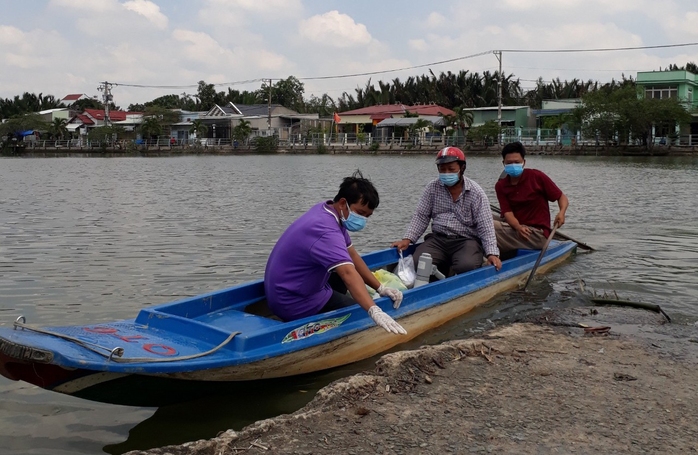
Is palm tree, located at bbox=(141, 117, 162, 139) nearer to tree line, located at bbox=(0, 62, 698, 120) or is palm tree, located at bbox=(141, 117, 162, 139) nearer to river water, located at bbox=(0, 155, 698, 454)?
tree line, located at bbox=(0, 62, 698, 120)

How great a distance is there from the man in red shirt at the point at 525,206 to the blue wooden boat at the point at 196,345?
2512 mm

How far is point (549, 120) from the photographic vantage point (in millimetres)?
56469

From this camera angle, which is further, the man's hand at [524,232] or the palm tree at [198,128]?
the palm tree at [198,128]

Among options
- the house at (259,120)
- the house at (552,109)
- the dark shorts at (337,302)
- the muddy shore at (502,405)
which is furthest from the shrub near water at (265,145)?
the muddy shore at (502,405)

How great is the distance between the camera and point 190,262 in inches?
431

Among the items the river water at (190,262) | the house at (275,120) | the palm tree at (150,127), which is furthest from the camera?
the house at (275,120)

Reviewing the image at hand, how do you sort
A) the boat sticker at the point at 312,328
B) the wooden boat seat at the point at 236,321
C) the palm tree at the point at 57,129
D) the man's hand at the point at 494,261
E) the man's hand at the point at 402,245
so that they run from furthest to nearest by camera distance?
1. the palm tree at the point at 57,129
2. the man's hand at the point at 402,245
3. the man's hand at the point at 494,261
4. the wooden boat seat at the point at 236,321
5. the boat sticker at the point at 312,328

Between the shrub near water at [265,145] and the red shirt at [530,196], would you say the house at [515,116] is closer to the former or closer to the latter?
the shrub near water at [265,145]

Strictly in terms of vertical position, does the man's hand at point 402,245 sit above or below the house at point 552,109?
below

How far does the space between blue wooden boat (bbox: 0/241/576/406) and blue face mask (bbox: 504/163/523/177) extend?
2.47 m

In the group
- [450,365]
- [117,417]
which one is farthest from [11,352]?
[450,365]

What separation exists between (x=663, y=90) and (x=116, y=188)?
44852 mm

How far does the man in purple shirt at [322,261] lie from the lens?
5.05 meters

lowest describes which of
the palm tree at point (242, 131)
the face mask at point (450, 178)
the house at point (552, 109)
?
the face mask at point (450, 178)
